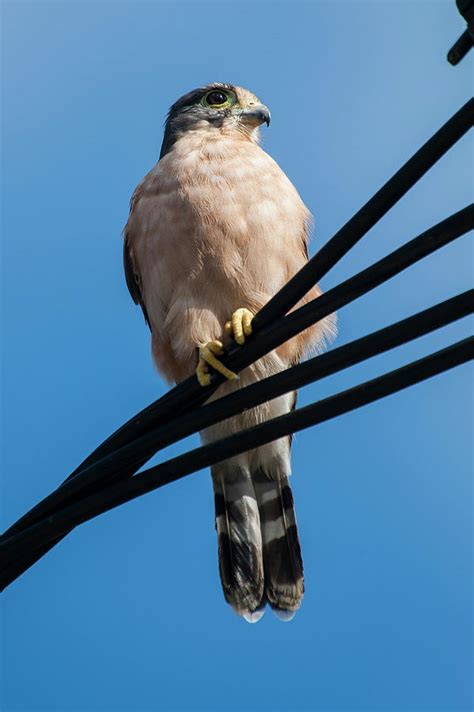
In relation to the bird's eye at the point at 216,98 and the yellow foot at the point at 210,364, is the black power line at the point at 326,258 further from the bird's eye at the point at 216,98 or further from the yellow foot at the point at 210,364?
the bird's eye at the point at 216,98

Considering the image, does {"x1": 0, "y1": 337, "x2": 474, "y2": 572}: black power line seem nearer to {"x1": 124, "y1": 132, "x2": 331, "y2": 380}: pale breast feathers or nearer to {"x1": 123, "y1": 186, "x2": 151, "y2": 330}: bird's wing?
{"x1": 124, "y1": 132, "x2": 331, "y2": 380}: pale breast feathers

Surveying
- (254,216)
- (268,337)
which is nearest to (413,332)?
(268,337)

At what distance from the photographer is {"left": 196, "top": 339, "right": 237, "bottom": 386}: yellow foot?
104 inches

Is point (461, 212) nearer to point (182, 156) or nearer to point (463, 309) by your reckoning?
point (463, 309)

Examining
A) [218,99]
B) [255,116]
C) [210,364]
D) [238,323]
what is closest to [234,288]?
[238,323]

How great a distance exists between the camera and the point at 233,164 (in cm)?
461

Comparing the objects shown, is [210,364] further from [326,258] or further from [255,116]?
[255,116]

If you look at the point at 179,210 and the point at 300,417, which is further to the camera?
the point at 179,210

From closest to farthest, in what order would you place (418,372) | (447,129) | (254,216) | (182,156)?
(447,129) < (418,372) < (254,216) < (182,156)

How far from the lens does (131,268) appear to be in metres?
5.06

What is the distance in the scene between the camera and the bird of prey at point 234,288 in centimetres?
427

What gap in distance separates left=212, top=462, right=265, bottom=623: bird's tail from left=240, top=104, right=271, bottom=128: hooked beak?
7.30ft

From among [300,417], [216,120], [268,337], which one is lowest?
[300,417]

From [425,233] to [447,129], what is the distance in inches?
9.7
